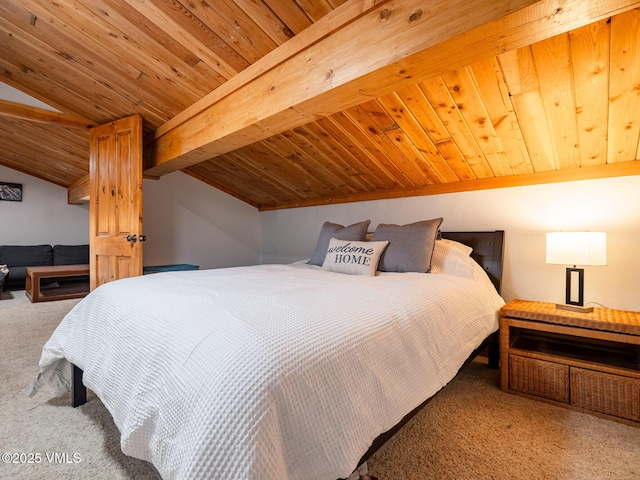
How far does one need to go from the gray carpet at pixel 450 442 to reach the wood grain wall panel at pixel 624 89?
1.60 metres

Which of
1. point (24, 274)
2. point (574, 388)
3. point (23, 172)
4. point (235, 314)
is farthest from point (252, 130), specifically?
point (23, 172)

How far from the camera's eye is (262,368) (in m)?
0.80

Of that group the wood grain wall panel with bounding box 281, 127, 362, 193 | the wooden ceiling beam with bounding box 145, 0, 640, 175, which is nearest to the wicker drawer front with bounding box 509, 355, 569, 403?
the wooden ceiling beam with bounding box 145, 0, 640, 175

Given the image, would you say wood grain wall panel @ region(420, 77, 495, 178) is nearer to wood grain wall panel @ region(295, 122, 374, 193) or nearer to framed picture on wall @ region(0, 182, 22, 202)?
wood grain wall panel @ region(295, 122, 374, 193)

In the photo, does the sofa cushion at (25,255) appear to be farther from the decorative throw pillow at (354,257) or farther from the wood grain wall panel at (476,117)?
the wood grain wall panel at (476,117)

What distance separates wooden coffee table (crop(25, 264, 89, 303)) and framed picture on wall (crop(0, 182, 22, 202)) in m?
1.95

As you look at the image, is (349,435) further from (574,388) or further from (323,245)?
(323,245)

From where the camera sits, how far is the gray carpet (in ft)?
4.17

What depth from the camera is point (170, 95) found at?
2633 mm

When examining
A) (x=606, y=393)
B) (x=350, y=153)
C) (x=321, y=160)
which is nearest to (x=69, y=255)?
(x=321, y=160)

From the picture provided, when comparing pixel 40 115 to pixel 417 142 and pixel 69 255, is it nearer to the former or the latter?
pixel 69 255

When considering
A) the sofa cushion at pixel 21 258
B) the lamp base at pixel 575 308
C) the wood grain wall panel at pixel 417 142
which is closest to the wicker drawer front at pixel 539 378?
the lamp base at pixel 575 308

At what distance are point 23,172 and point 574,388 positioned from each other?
8107 millimetres

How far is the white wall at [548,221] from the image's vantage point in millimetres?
2111
